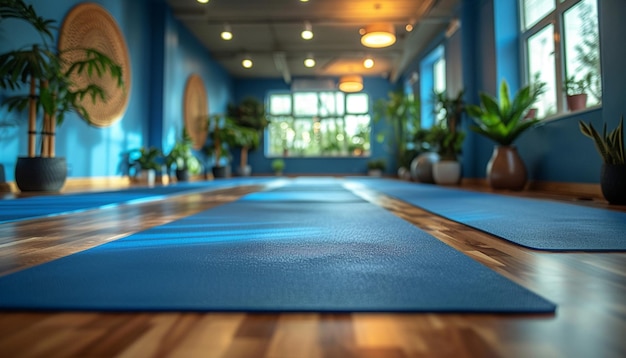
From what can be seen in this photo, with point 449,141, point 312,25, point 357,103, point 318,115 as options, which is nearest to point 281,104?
point 318,115

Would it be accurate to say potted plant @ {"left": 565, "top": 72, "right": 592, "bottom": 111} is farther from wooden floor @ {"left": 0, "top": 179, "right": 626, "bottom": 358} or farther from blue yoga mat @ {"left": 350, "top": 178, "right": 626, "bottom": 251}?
wooden floor @ {"left": 0, "top": 179, "right": 626, "bottom": 358}

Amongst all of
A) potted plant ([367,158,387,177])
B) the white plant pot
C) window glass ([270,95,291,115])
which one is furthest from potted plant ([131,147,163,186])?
potted plant ([367,158,387,177])

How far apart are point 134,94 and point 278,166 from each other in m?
4.78

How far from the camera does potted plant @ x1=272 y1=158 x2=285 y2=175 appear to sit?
9.44m

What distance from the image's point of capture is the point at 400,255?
827mm

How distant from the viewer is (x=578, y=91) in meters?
3.00

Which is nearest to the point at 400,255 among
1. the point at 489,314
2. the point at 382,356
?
the point at 489,314

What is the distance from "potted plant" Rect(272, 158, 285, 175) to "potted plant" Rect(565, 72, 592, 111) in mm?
6957

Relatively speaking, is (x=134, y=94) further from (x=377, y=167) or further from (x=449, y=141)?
(x=377, y=167)

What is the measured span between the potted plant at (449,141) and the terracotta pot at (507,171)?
121cm

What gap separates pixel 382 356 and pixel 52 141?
3.39 m

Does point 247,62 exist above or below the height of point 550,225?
above

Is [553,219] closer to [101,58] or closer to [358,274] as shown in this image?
[358,274]

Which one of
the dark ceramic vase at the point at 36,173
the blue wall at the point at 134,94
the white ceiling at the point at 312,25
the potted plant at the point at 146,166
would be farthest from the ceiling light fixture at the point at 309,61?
the dark ceramic vase at the point at 36,173
